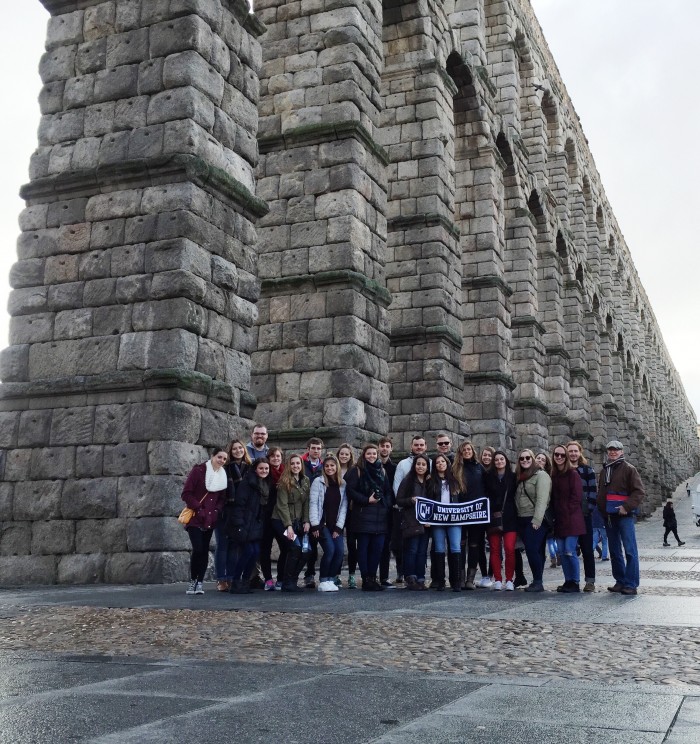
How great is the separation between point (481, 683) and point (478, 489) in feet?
16.8

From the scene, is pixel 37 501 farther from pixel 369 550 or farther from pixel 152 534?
pixel 369 550

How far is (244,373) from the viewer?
929 cm

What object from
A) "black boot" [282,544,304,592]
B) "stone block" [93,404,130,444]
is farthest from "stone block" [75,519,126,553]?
"black boot" [282,544,304,592]

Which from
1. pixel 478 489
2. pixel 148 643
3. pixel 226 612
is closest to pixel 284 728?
pixel 148 643

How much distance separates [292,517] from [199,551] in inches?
41.0

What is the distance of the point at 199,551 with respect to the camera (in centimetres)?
732

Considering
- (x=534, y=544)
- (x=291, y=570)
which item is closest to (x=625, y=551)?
(x=534, y=544)

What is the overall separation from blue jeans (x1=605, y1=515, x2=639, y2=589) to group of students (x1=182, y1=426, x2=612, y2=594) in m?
0.29

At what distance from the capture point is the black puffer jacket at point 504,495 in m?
8.47

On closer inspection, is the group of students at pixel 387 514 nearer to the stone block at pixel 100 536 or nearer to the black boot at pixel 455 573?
the black boot at pixel 455 573

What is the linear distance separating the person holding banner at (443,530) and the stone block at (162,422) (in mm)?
2468

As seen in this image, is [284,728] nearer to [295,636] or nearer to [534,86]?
[295,636]

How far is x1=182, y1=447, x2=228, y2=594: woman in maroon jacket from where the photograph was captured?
7.32 m

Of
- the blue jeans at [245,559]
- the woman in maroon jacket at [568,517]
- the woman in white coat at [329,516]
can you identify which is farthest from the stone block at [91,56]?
the woman in maroon jacket at [568,517]
